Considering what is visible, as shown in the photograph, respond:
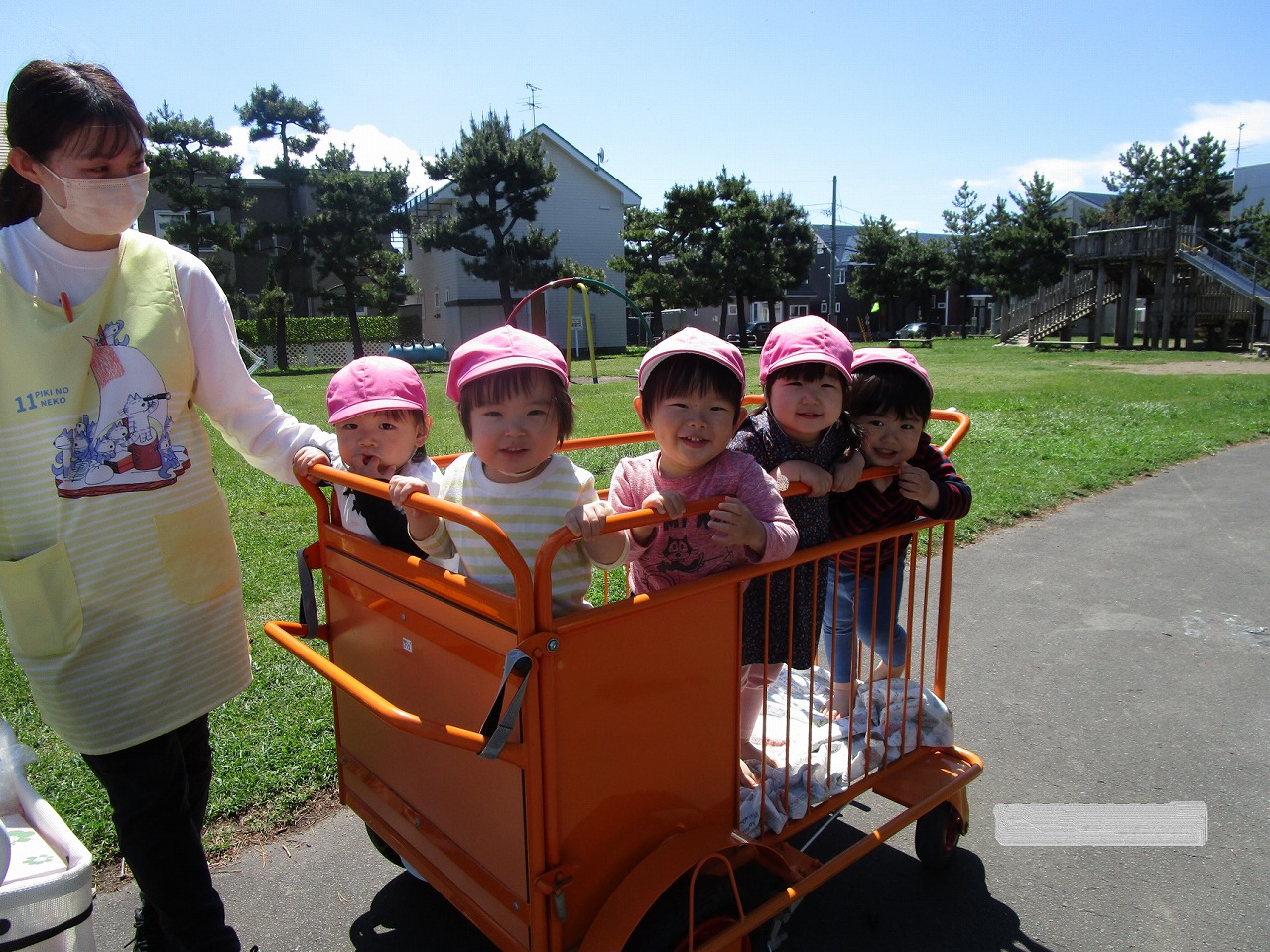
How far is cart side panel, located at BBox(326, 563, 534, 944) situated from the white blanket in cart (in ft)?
2.37

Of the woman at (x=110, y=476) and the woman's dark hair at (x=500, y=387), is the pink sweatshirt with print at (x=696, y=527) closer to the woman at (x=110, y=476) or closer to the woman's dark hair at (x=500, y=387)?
the woman's dark hair at (x=500, y=387)

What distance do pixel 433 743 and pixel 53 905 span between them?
82 centimetres

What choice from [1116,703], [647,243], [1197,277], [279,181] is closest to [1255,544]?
[1116,703]

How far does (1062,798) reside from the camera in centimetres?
328

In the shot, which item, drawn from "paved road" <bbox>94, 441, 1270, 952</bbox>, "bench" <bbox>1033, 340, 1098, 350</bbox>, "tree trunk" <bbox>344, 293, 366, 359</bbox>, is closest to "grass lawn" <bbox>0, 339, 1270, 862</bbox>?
"paved road" <bbox>94, 441, 1270, 952</bbox>

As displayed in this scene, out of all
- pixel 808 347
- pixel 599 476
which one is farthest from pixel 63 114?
pixel 599 476

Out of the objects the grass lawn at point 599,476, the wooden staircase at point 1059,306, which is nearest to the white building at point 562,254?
the grass lawn at point 599,476

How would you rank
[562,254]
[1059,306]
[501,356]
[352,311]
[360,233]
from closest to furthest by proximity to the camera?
[501,356] < [360,233] < [352,311] < [1059,306] < [562,254]

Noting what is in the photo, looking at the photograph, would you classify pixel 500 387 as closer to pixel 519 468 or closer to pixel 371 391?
pixel 519 468

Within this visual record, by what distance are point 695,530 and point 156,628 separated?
4.42 ft

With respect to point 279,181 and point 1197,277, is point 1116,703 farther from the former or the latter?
point 279,181

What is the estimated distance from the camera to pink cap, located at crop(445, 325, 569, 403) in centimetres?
204

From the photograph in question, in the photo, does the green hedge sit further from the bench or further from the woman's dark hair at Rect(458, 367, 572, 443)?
the woman's dark hair at Rect(458, 367, 572, 443)

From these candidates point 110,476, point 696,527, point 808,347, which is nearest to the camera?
point 110,476
